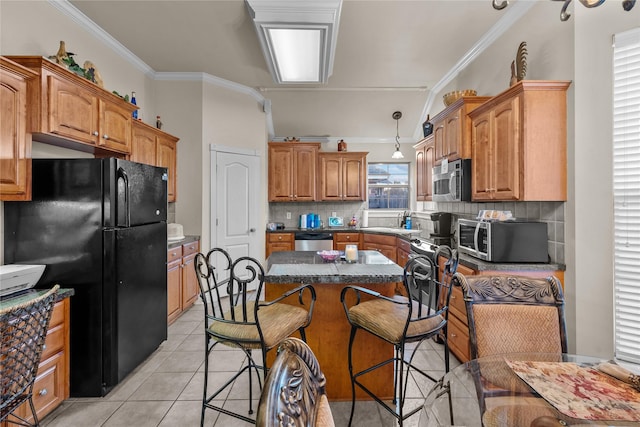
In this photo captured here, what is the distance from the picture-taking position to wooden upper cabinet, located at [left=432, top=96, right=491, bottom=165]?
9.98 feet

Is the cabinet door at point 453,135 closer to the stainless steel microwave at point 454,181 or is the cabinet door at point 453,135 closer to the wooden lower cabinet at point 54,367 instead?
the stainless steel microwave at point 454,181

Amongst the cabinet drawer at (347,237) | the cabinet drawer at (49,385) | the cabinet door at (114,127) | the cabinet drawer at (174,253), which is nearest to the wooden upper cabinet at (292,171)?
the cabinet drawer at (347,237)

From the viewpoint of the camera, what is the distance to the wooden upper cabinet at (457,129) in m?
3.04

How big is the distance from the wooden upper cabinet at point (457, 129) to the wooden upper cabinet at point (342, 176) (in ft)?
7.26

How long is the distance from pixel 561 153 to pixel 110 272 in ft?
11.0

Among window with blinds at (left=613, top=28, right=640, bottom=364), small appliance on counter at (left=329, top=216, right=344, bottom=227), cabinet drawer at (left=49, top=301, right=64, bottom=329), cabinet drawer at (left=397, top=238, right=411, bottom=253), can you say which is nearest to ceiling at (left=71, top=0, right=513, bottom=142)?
window with blinds at (left=613, top=28, right=640, bottom=364)

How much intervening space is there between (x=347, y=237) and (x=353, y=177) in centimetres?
116

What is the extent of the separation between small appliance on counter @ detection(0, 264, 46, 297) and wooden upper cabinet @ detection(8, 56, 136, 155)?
889 millimetres

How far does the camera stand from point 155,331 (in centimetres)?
270

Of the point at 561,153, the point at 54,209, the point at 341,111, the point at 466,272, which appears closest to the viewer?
the point at 54,209

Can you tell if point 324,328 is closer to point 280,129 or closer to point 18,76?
point 18,76

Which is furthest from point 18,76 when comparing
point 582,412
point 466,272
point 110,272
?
point 466,272

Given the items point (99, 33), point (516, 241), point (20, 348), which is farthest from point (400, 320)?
point (99, 33)

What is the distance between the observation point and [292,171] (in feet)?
18.3
